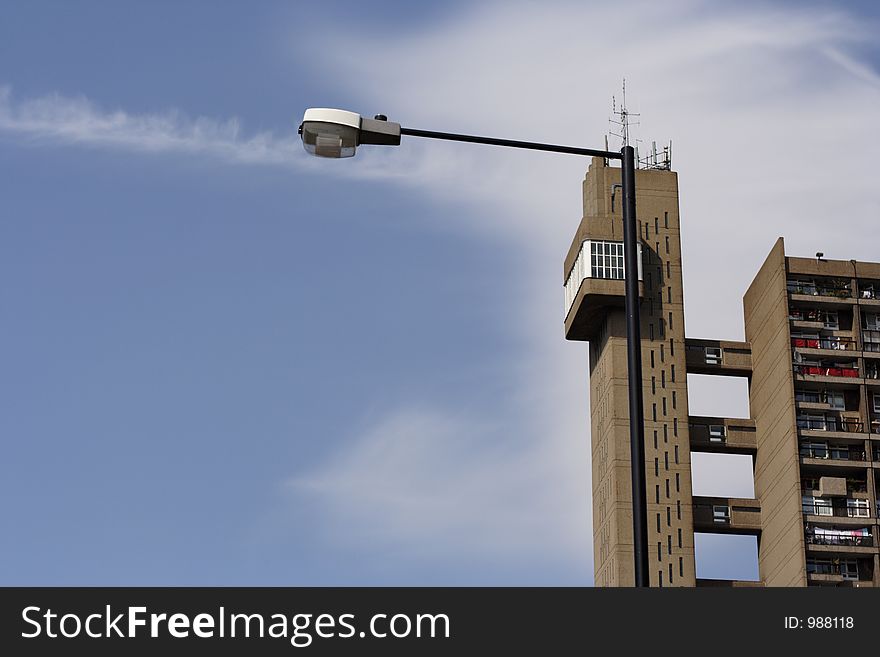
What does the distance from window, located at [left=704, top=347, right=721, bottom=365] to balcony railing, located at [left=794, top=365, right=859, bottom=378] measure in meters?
7.84

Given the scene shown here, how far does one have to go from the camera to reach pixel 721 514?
11838cm

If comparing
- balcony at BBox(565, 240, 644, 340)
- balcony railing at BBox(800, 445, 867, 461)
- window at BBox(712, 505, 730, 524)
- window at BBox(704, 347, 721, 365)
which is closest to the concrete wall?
balcony railing at BBox(800, 445, 867, 461)

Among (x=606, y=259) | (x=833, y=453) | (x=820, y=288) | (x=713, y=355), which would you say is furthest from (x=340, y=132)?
(x=713, y=355)

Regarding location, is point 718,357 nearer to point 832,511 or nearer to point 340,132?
point 832,511

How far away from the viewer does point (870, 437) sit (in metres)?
118

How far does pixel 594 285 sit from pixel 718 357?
12789 millimetres

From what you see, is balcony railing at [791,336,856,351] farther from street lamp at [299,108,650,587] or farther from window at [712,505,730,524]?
street lamp at [299,108,650,587]

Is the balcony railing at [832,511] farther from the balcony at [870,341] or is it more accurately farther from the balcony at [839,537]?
the balcony at [870,341]
